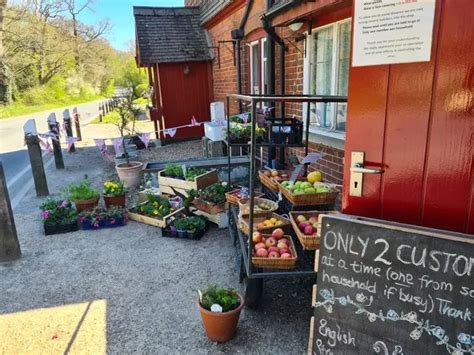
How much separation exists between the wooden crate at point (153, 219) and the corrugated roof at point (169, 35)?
18.9 feet

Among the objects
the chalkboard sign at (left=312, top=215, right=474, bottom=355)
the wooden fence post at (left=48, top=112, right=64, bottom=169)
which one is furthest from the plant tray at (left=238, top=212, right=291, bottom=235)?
the wooden fence post at (left=48, top=112, right=64, bottom=169)

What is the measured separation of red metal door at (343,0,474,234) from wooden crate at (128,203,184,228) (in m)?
3.29

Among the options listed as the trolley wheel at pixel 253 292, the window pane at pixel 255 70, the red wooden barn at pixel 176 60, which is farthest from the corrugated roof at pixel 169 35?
the trolley wheel at pixel 253 292

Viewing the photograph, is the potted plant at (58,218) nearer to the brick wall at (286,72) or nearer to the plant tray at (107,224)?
the plant tray at (107,224)

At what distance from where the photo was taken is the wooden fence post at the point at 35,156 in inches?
239

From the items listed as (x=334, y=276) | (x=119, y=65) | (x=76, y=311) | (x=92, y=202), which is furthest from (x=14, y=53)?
(x=334, y=276)

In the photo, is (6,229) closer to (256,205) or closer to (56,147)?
(256,205)

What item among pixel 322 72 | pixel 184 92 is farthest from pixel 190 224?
pixel 184 92

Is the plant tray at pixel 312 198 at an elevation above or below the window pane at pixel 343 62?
below

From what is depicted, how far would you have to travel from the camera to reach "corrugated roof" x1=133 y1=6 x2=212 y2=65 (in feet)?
32.0

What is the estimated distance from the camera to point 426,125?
5.30 feet

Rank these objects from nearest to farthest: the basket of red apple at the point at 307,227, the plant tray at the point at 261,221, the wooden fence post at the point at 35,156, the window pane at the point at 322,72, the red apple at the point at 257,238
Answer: the basket of red apple at the point at 307,227 < the red apple at the point at 257,238 < the plant tray at the point at 261,221 < the window pane at the point at 322,72 < the wooden fence post at the point at 35,156

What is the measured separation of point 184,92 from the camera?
10.3 meters

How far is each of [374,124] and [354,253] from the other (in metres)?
0.67
